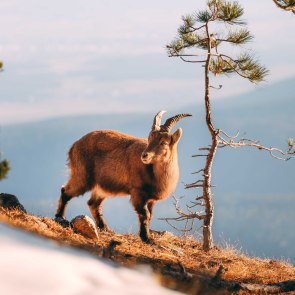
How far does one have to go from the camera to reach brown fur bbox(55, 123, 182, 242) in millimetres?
13188

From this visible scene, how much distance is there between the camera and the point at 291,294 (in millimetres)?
9930

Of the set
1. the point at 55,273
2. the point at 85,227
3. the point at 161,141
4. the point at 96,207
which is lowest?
the point at 96,207

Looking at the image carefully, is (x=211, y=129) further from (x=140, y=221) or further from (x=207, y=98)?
(x=140, y=221)

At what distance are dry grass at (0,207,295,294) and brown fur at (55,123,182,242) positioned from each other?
104 cm

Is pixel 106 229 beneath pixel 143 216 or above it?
beneath

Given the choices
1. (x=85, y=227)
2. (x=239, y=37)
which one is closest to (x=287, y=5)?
(x=239, y=37)

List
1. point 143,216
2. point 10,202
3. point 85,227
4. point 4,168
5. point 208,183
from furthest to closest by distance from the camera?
point 208,183 → point 143,216 → point 10,202 → point 85,227 → point 4,168

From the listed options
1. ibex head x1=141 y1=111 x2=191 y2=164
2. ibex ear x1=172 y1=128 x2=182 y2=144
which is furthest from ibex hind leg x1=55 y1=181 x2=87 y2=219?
ibex ear x1=172 y1=128 x2=182 y2=144

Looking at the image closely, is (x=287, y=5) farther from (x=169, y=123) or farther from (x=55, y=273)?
(x=55, y=273)

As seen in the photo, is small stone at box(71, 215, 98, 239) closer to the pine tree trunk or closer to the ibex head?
the ibex head

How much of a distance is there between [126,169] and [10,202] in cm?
267

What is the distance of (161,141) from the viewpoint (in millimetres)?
12984

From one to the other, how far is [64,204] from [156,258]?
4.99 metres

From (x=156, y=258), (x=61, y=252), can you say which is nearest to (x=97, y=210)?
(x=156, y=258)
